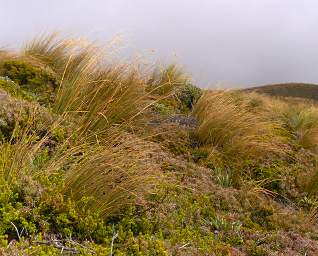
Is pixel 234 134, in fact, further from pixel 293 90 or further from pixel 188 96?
pixel 293 90

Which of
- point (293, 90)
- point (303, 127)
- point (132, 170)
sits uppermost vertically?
point (303, 127)

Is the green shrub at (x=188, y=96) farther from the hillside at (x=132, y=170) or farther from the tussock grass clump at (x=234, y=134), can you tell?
the tussock grass clump at (x=234, y=134)

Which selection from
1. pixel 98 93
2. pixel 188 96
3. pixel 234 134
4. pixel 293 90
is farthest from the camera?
pixel 293 90

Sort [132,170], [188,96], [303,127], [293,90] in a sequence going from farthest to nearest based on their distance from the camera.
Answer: [293,90] → [303,127] → [188,96] → [132,170]

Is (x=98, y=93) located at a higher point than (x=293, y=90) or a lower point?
higher

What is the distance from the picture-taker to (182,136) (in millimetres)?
6320

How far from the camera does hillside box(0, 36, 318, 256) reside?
328 centimetres

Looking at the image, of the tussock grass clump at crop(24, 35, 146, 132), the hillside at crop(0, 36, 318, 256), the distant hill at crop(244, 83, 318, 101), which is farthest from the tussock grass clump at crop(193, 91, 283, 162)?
the distant hill at crop(244, 83, 318, 101)

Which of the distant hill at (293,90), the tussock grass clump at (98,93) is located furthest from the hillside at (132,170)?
the distant hill at (293,90)

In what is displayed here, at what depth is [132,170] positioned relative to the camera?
3.77 metres

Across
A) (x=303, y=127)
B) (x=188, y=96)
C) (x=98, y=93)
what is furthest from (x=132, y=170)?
(x=303, y=127)

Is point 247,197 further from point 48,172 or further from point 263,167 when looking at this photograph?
point 48,172

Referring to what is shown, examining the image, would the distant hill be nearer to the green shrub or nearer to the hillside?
the green shrub

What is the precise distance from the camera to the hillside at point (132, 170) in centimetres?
328
